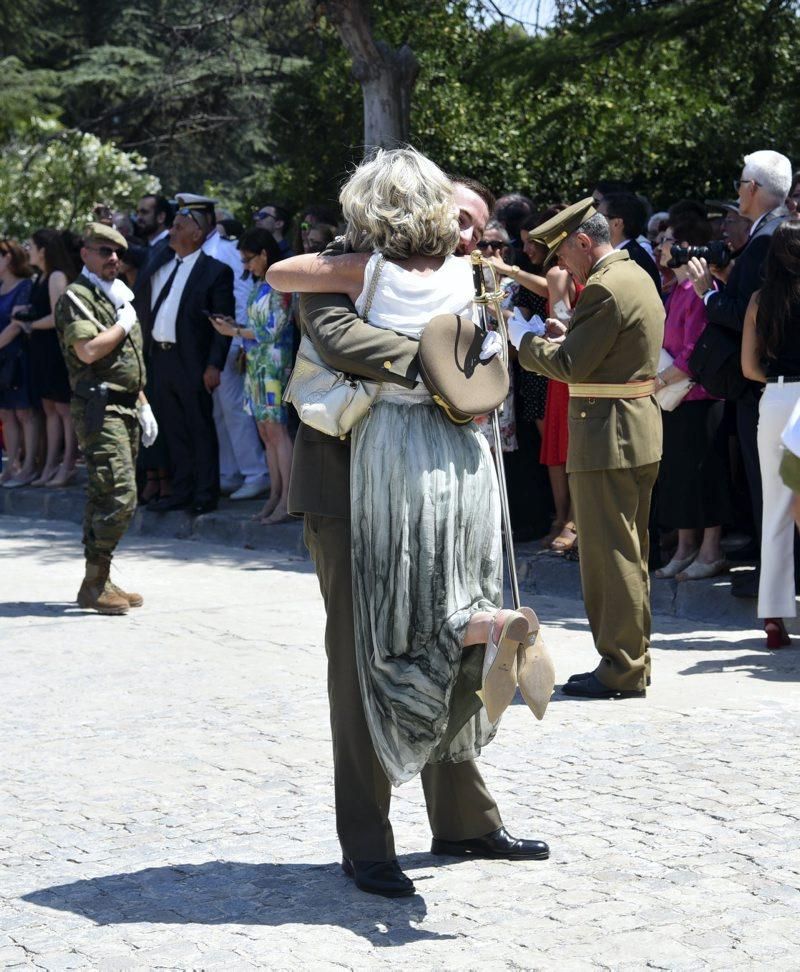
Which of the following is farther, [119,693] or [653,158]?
[653,158]

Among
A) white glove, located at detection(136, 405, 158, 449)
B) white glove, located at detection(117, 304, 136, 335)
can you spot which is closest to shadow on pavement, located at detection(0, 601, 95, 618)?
white glove, located at detection(136, 405, 158, 449)

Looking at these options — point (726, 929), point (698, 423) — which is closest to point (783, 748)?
point (726, 929)

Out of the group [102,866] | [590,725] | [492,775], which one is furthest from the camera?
[590,725]

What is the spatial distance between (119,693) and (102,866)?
7.29 ft

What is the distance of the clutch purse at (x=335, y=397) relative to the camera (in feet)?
13.8

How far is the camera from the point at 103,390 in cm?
849

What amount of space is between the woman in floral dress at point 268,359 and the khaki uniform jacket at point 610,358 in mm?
4582

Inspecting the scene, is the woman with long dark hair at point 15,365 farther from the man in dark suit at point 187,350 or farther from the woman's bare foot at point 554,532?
the woman's bare foot at point 554,532

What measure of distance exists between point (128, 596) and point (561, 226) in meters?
3.63

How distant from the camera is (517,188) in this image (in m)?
16.4

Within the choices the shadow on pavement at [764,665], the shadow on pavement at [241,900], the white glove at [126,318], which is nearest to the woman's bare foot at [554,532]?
the shadow on pavement at [764,665]

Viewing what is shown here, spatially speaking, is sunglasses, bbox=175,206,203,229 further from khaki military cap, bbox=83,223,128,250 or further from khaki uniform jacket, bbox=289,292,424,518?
khaki uniform jacket, bbox=289,292,424,518

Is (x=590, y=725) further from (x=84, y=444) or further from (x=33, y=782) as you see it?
(x=84, y=444)

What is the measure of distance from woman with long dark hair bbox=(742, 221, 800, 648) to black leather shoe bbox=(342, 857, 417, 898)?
334 centimetres
